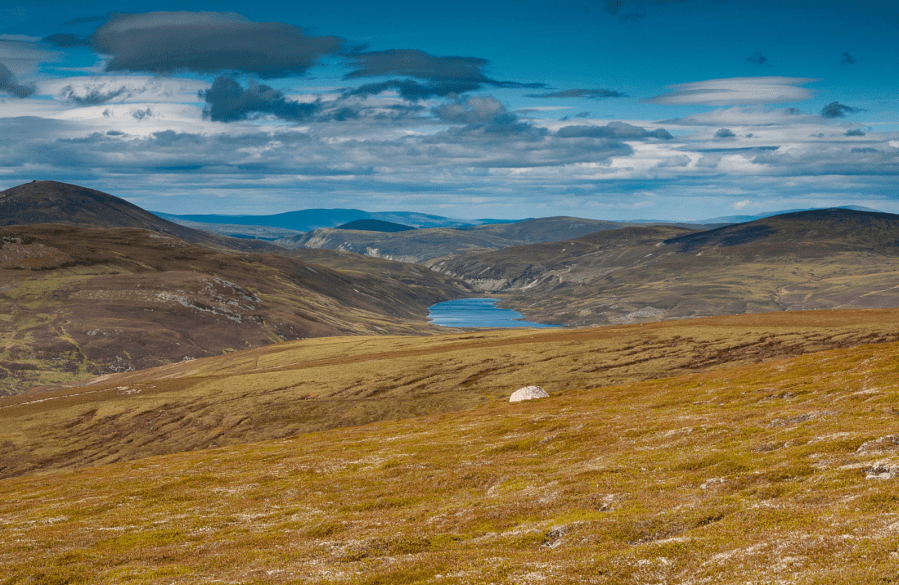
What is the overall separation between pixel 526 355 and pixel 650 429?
97.8m

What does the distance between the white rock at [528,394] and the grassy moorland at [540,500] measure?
16.6 m

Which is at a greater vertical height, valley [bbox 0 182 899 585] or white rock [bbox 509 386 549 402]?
valley [bbox 0 182 899 585]

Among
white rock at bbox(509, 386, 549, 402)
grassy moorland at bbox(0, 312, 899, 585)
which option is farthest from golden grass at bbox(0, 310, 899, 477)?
grassy moorland at bbox(0, 312, 899, 585)

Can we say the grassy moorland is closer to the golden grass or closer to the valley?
the valley

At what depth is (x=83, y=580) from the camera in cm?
4022

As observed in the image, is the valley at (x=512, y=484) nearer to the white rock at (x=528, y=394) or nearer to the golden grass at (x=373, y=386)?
the golden grass at (x=373, y=386)

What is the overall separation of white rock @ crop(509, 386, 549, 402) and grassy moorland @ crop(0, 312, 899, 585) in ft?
54.3

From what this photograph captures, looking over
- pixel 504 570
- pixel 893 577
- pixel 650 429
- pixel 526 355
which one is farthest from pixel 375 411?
pixel 893 577

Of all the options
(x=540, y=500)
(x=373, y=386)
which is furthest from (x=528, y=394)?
(x=540, y=500)

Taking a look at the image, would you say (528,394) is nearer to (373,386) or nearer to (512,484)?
(373,386)

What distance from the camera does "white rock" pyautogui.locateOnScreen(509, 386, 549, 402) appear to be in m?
130

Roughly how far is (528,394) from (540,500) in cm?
8415

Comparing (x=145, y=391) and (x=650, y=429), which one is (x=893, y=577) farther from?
(x=145, y=391)

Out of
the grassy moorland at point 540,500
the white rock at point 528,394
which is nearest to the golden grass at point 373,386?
the white rock at point 528,394
